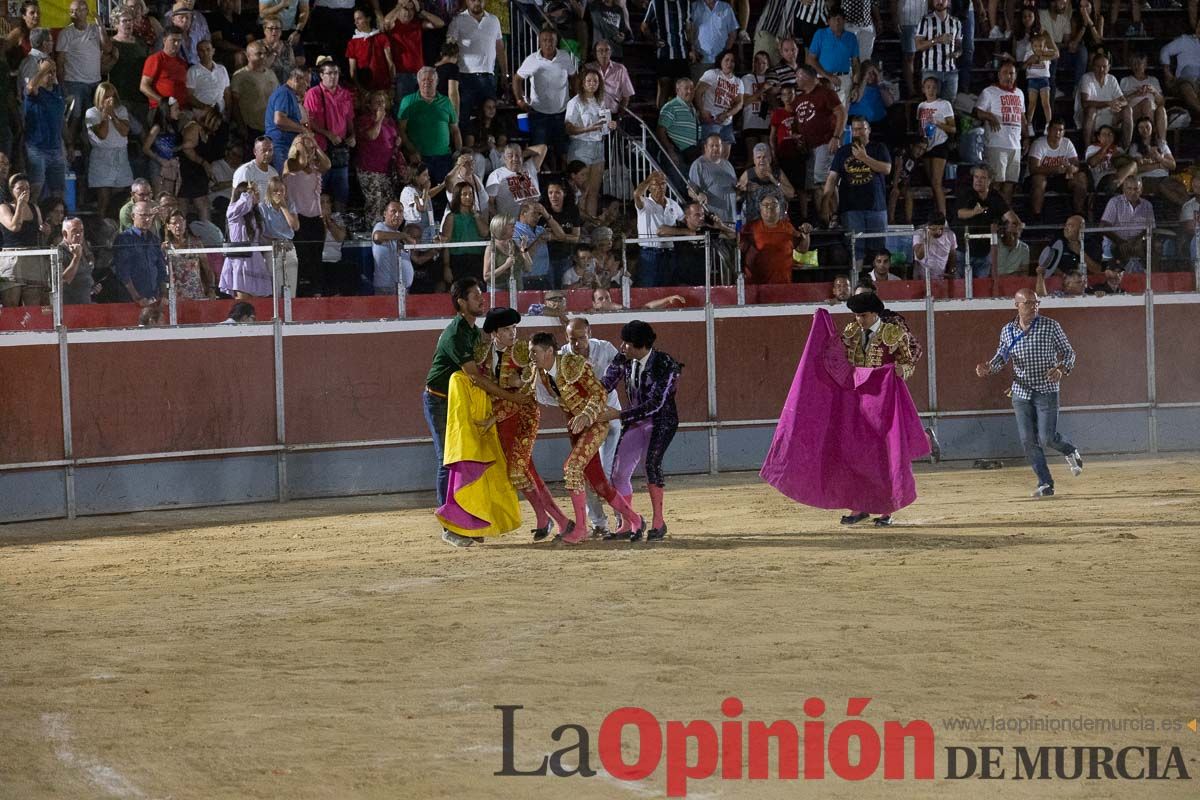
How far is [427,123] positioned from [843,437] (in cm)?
593

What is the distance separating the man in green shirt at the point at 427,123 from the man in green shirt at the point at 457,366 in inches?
197

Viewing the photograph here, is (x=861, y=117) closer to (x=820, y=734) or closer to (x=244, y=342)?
(x=244, y=342)

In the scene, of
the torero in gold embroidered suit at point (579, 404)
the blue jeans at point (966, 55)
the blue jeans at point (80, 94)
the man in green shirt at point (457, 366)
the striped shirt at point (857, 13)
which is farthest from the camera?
the blue jeans at point (966, 55)

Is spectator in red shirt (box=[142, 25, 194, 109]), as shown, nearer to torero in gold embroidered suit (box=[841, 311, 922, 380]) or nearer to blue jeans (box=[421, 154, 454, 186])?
blue jeans (box=[421, 154, 454, 186])

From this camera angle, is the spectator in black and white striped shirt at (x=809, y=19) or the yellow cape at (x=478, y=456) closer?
the yellow cape at (x=478, y=456)

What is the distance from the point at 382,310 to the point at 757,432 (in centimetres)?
378

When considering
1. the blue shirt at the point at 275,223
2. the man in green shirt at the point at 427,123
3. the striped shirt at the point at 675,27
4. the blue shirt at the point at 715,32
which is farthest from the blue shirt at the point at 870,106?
the blue shirt at the point at 275,223

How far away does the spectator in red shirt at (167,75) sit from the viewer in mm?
14805

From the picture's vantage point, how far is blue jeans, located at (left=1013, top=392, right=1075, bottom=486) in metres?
12.9

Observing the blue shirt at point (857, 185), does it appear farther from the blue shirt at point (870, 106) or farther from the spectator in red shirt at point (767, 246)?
the blue shirt at point (870, 106)

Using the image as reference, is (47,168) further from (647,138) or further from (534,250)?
(647,138)

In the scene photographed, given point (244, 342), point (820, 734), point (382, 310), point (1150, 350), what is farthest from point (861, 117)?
point (820, 734)

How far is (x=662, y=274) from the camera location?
50.2ft

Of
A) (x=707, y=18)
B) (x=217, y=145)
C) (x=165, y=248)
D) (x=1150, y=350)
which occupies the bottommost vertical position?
(x=1150, y=350)
